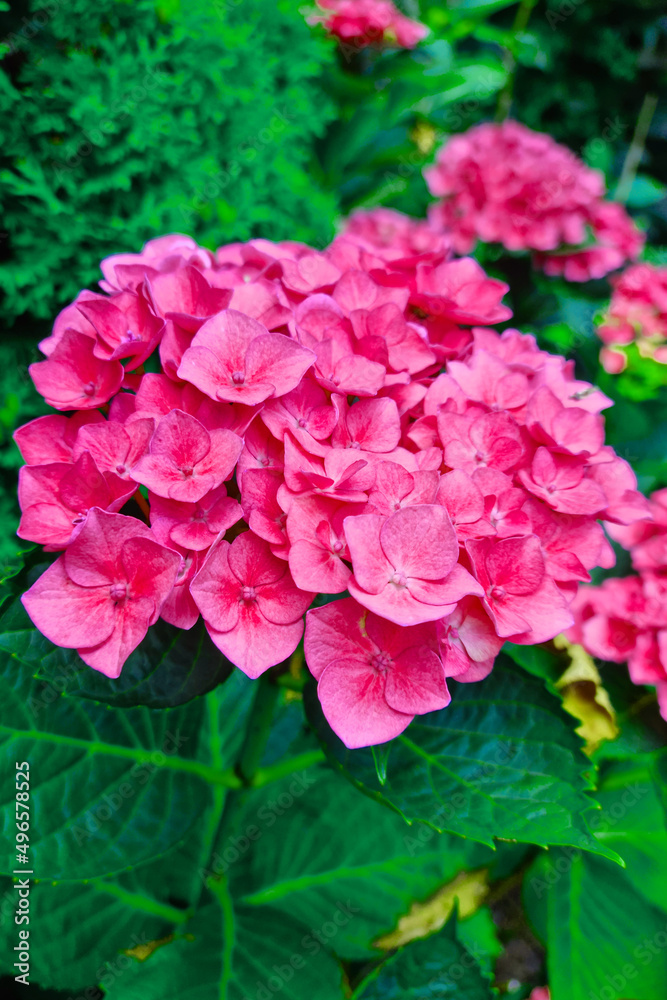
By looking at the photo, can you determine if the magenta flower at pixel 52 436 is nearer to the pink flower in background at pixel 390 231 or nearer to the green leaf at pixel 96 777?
the green leaf at pixel 96 777

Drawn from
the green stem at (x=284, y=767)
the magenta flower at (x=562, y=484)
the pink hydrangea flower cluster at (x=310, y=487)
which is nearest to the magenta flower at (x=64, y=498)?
the pink hydrangea flower cluster at (x=310, y=487)

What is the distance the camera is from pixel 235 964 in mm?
833

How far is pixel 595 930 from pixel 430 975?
47 centimetres

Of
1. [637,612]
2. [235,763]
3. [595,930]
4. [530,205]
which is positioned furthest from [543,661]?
[530,205]

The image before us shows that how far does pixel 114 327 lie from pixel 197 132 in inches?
33.0

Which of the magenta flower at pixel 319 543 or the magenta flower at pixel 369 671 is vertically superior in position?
the magenta flower at pixel 319 543

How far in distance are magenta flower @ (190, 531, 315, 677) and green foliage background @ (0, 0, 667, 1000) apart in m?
0.09

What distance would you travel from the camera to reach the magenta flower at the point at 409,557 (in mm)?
486

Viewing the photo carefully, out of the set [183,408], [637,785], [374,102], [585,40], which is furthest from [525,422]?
[585,40]

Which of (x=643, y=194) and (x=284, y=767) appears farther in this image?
(x=643, y=194)

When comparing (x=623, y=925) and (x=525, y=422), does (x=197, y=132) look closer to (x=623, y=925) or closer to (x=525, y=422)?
(x=525, y=422)

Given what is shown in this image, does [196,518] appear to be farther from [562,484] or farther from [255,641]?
[562,484]

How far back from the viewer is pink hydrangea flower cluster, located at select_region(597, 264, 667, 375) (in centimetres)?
183

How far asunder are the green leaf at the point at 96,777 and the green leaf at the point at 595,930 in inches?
27.3
